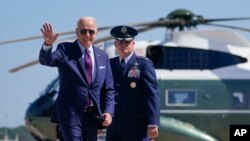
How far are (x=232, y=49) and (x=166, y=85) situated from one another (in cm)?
166

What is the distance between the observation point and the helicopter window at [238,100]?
15477 mm

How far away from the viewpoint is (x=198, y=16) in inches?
669

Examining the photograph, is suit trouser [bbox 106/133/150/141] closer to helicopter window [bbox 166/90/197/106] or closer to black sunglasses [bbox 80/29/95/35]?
black sunglasses [bbox 80/29/95/35]

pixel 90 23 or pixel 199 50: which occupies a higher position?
pixel 90 23

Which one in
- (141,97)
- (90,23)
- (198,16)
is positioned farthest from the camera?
(198,16)

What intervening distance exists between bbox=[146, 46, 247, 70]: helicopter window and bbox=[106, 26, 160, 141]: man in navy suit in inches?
359

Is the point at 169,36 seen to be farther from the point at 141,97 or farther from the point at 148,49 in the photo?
the point at 141,97

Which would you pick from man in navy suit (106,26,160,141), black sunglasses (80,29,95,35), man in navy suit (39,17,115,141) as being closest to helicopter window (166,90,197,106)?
man in navy suit (106,26,160,141)

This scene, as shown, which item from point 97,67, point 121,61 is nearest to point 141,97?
point 121,61

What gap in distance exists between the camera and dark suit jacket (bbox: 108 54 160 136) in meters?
6.15

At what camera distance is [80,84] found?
5.43 meters

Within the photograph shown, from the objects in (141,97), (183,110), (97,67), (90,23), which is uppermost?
(90,23)

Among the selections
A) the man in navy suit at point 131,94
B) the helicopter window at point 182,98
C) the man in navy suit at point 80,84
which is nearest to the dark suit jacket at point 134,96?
the man in navy suit at point 131,94

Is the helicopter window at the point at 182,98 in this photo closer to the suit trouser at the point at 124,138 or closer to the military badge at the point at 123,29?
the suit trouser at the point at 124,138
